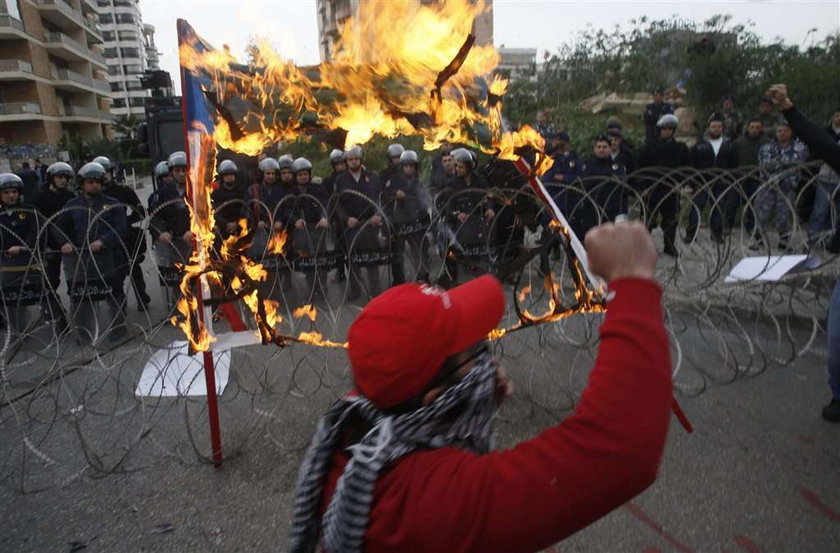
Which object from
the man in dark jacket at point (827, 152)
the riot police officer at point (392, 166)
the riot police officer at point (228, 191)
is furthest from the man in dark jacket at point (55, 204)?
the man in dark jacket at point (827, 152)

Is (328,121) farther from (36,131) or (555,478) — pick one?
(36,131)

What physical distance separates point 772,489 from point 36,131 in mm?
56927

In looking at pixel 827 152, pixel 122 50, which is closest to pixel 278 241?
pixel 827 152

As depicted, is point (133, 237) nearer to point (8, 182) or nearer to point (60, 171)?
point (8, 182)

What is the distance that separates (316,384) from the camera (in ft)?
16.6

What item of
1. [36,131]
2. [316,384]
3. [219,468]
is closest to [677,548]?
[219,468]

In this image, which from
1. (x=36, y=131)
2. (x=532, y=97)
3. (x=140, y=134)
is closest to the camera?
(x=140, y=134)

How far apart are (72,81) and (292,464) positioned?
6191cm

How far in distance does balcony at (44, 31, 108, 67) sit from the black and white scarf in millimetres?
61576

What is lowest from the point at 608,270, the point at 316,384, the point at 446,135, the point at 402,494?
the point at 316,384

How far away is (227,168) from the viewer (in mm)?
7586

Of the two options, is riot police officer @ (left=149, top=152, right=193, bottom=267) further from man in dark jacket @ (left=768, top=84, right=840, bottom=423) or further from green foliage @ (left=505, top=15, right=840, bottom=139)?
green foliage @ (left=505, top=15, right=840, bottom=139)

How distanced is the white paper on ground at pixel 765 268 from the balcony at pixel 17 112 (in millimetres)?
53824

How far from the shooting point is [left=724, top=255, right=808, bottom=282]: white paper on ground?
14.3 ft
